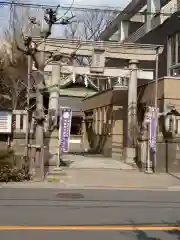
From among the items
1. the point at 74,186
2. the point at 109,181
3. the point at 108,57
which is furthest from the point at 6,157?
the point at 108,57

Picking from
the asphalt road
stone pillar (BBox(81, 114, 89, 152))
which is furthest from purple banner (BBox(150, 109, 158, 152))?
stone pillar (BBox(81, 114, 89, 152))

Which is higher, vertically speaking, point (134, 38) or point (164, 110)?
point (134, 38)

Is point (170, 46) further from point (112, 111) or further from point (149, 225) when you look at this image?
point (149, 225)

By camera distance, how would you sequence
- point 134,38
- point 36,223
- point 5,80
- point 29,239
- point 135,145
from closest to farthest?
point 29,239
point 36,223
point 135,145
point 134,38
point 5,80

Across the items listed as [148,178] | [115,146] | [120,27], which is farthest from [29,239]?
[120,27]

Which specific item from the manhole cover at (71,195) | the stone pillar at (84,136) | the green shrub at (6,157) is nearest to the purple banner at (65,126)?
the green shrub at (6,157)

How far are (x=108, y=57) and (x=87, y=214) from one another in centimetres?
1270

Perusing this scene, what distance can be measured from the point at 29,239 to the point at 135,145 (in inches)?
561

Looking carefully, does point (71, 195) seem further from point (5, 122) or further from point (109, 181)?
point (5, 122)

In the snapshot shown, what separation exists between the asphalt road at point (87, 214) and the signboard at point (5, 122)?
6.52 m

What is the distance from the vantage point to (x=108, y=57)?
66.5 feet

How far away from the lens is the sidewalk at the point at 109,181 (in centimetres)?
1369

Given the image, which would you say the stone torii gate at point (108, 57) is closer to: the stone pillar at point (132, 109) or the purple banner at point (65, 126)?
the stone pillar at point (132, 109)

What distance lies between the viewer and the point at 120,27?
1451 inches
